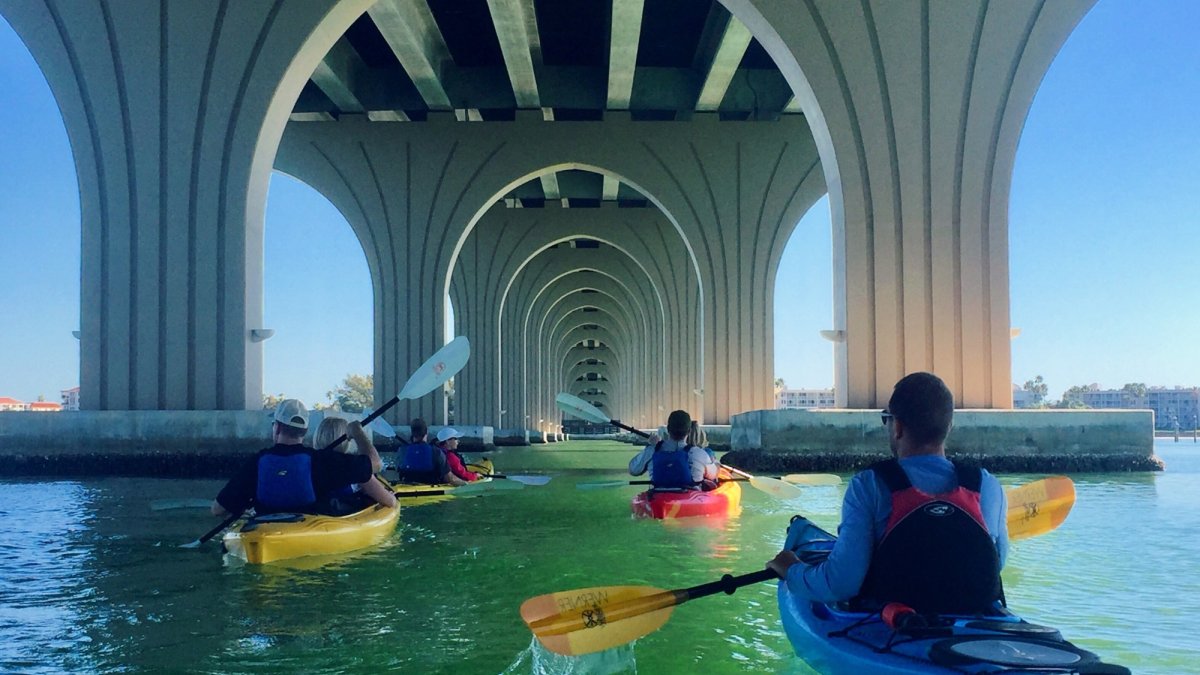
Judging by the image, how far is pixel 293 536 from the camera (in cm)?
826

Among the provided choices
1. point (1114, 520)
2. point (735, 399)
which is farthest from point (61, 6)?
point (735, 399)

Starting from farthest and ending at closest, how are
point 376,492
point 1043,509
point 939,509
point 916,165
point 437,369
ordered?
point 916,165
point 437,369
point 376,492
point 1043,509
point 939,509

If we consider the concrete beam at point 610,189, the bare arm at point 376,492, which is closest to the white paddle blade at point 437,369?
the bare arm at point 376,492

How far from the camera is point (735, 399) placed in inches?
1230

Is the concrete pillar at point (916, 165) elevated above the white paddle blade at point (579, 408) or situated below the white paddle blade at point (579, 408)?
above

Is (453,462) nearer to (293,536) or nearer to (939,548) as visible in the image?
(293,536)

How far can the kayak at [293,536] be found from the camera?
8.12 m

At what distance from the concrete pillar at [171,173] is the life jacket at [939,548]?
1490 centimetres

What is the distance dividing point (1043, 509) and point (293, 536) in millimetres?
5528

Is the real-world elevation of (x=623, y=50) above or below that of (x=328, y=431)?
above

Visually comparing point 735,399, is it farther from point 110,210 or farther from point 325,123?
point 110,210

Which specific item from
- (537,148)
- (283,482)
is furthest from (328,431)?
(537,148)

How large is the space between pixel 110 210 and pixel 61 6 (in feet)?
10.9

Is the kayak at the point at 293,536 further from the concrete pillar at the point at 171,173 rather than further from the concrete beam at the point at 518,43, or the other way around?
the concrete beam at the point at 518,43
